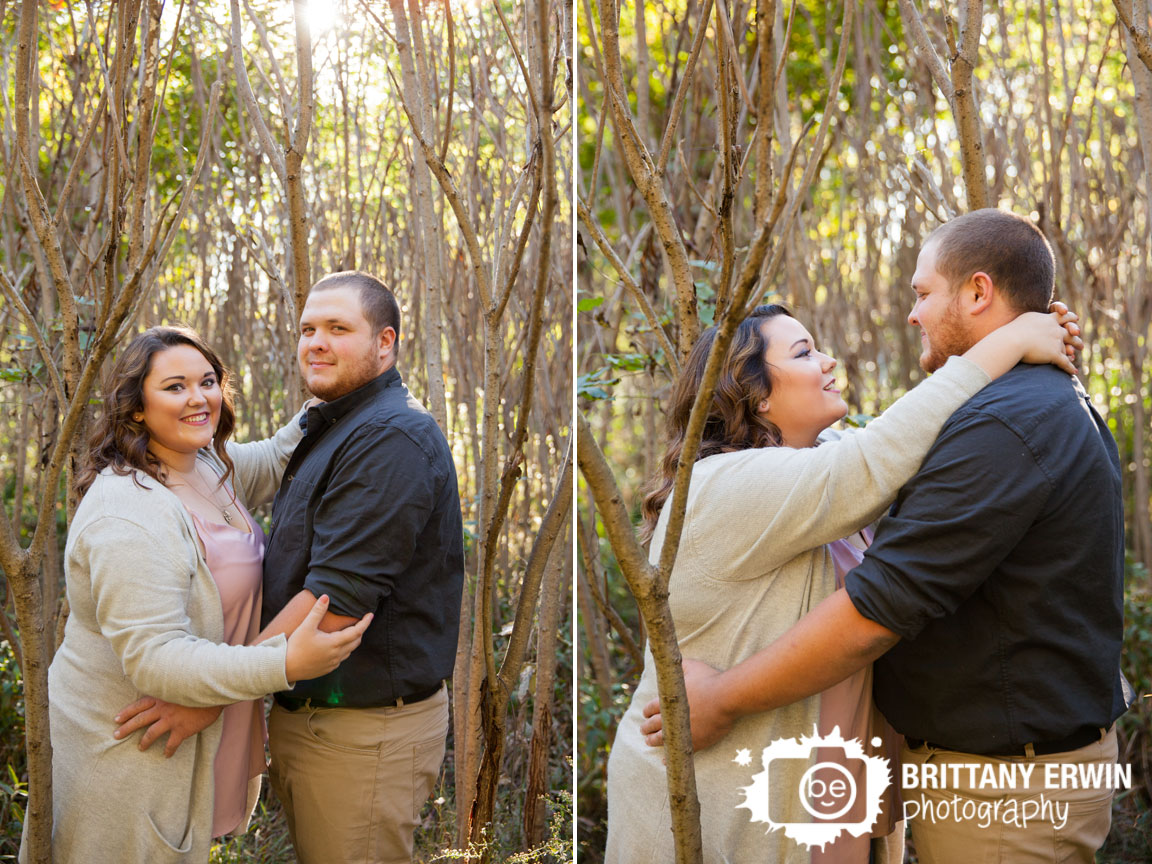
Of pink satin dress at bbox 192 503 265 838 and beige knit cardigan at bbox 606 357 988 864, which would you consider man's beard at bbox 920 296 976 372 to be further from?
pink satin dress at bbox 192 503 265 838

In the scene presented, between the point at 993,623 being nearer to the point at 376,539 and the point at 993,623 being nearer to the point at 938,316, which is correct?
the point at 938,316

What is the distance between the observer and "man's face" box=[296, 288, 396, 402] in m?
1.84

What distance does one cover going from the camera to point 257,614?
1.79 meters

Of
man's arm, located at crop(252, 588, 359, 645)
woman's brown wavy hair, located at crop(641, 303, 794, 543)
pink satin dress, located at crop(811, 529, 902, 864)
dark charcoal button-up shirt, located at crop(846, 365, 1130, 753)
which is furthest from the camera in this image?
man's arm, located at crop(252, 588, 359, 645)

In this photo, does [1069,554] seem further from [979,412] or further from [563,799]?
[563,799]

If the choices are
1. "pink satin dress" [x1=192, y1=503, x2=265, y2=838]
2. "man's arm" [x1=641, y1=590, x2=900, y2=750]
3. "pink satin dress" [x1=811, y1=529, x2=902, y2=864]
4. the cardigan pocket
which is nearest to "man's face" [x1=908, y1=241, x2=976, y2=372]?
"pink satin dress" [x1=811, y1=529, x2=902, y2=864]

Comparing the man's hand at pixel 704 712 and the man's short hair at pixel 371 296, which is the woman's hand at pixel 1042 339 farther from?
the man's short hair at pixel 371 296

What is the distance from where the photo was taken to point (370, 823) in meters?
1.80

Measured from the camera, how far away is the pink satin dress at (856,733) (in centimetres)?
136

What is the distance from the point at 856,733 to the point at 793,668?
7.6 inches

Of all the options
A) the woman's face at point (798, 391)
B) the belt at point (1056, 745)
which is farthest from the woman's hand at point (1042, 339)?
the belt at point (1056, 745)

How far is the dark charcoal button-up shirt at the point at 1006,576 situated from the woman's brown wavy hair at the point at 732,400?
26 centimetres

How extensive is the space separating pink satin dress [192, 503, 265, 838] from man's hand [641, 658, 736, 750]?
79cm

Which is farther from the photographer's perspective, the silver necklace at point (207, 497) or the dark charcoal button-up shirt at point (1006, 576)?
the silver necklace at point (207, 497)
